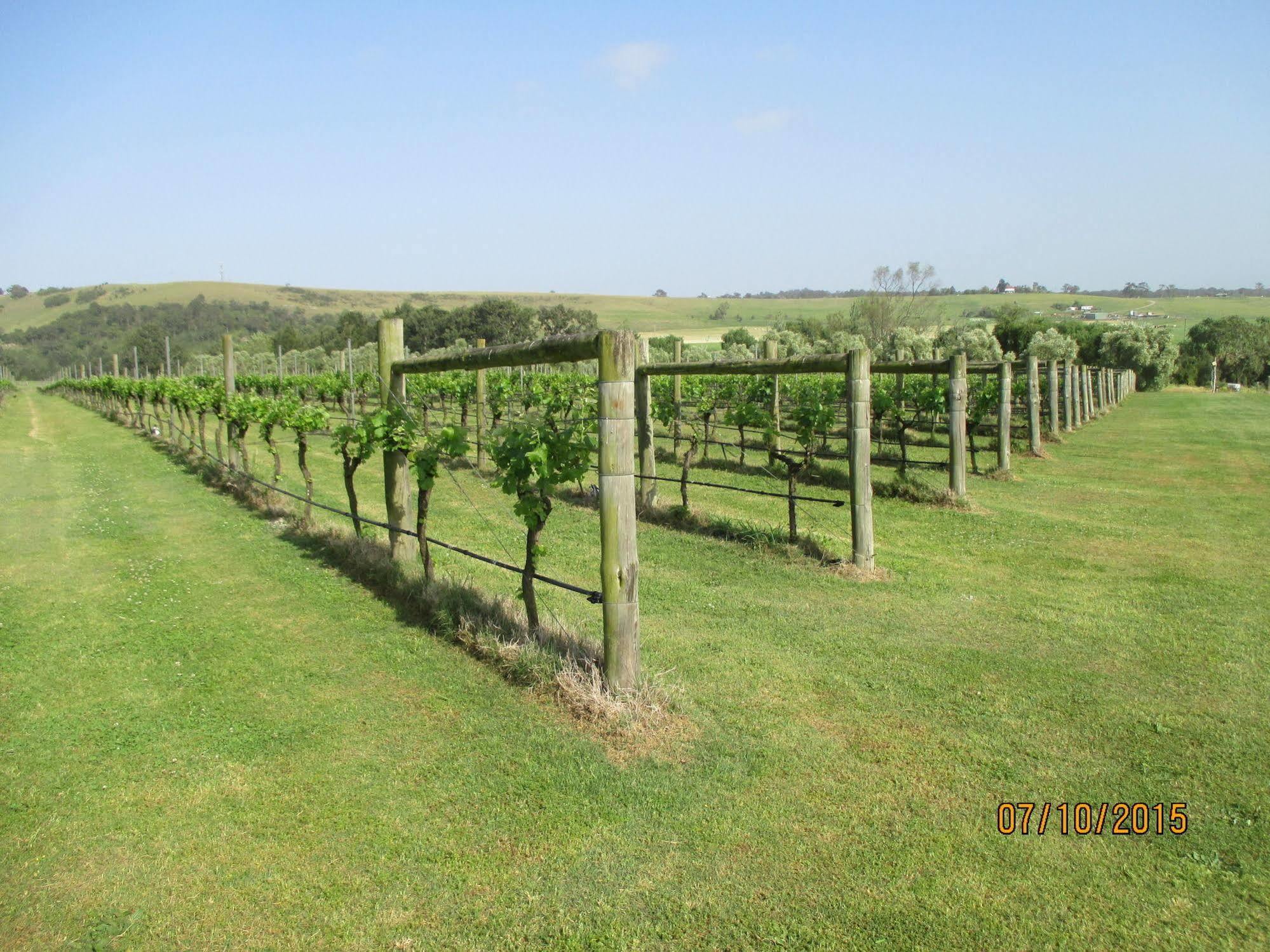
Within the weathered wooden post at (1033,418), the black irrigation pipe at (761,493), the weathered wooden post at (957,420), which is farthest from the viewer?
the weathered wooden post at (1033,418)

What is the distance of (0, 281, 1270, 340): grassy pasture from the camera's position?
95.2 meters

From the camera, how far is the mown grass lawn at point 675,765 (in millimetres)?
3111

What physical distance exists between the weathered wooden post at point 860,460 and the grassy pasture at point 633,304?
75126 millimetres

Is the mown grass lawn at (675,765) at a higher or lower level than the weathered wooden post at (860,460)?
lower

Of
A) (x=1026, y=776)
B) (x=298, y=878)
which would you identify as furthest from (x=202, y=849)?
(x=1026, y=776)

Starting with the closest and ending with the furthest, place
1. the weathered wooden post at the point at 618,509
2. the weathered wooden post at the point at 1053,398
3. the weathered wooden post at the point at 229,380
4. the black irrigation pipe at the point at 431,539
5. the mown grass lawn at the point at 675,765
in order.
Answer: the mown grass lawn at the point at 675,765, the weathered wooden post at the point at 618,509, the black irrigation pipe at the point at 431,539, the weathered wooden post at the point at 229,380, the weathered wooden post at the point at 1053,398

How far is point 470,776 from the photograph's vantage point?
13.6 ft

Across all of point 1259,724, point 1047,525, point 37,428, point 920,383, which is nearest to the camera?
point 1259,724

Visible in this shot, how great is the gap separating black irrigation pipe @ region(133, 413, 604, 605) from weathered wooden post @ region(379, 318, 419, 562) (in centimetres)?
10

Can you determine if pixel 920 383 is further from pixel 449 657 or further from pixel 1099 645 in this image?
pixel 449 657

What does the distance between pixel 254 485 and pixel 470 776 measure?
1041cm
